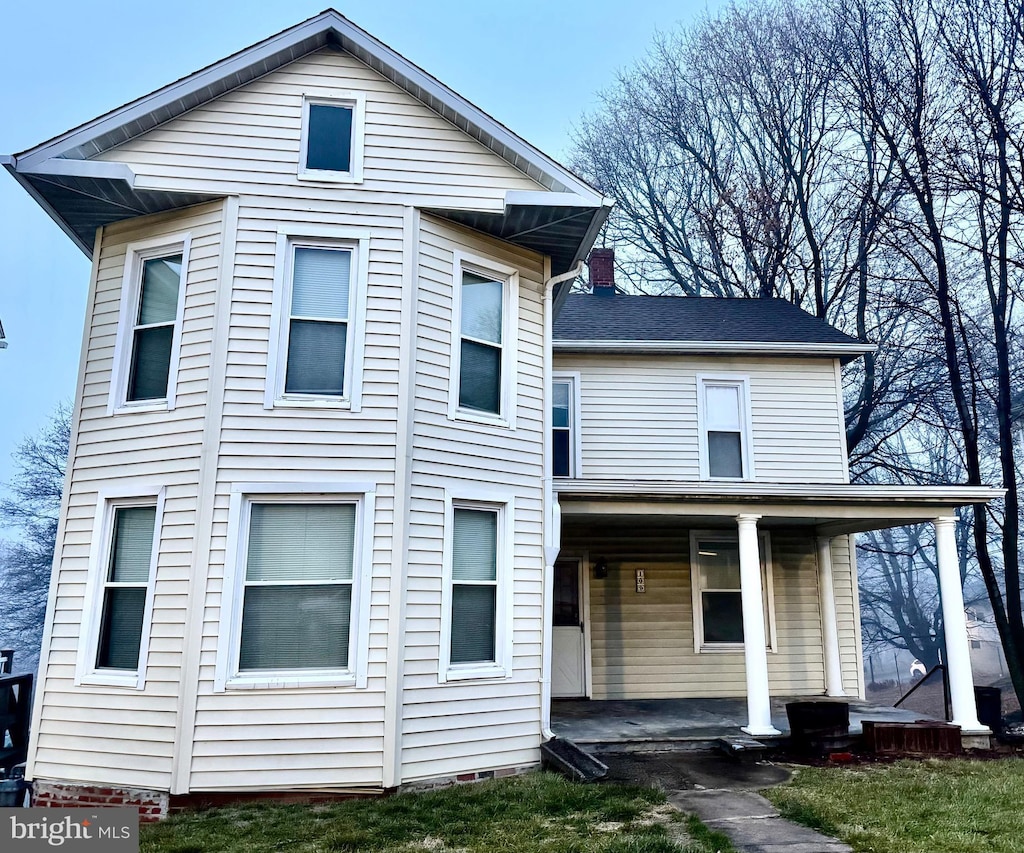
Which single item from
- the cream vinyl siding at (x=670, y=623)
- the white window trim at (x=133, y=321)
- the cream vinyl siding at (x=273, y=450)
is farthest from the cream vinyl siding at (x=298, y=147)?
the cream vinyl siding at (x=670, y=623)

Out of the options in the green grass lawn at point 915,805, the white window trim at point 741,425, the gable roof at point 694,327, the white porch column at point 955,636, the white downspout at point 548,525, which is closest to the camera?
the green grass lawn at point 915,805

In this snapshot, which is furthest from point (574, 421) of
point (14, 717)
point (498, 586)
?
point (14, 717)

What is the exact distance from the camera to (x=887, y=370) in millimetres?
17828

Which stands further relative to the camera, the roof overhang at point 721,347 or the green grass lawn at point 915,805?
the roof overhang at point 721,347

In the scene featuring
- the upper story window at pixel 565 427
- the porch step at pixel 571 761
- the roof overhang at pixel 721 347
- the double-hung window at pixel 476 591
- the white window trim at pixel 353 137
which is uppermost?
the white window trim at pixel 353 137

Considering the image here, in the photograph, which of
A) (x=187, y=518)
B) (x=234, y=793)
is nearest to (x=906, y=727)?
(x=234, y=793)

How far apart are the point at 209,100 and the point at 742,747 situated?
8.44m

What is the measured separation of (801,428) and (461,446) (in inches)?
242

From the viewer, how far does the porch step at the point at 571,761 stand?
6844 millimetres

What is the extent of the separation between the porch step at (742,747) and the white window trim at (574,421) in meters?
4.07

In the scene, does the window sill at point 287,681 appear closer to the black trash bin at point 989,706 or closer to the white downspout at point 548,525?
the white downspout at point 548,525

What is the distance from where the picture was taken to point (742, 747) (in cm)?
810

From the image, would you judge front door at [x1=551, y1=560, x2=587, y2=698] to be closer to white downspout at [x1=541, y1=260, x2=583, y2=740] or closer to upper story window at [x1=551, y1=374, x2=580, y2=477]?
upper story window at [x1=551, y1=374, x2=580, y2=477]

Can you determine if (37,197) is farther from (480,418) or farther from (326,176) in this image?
(480,418)
